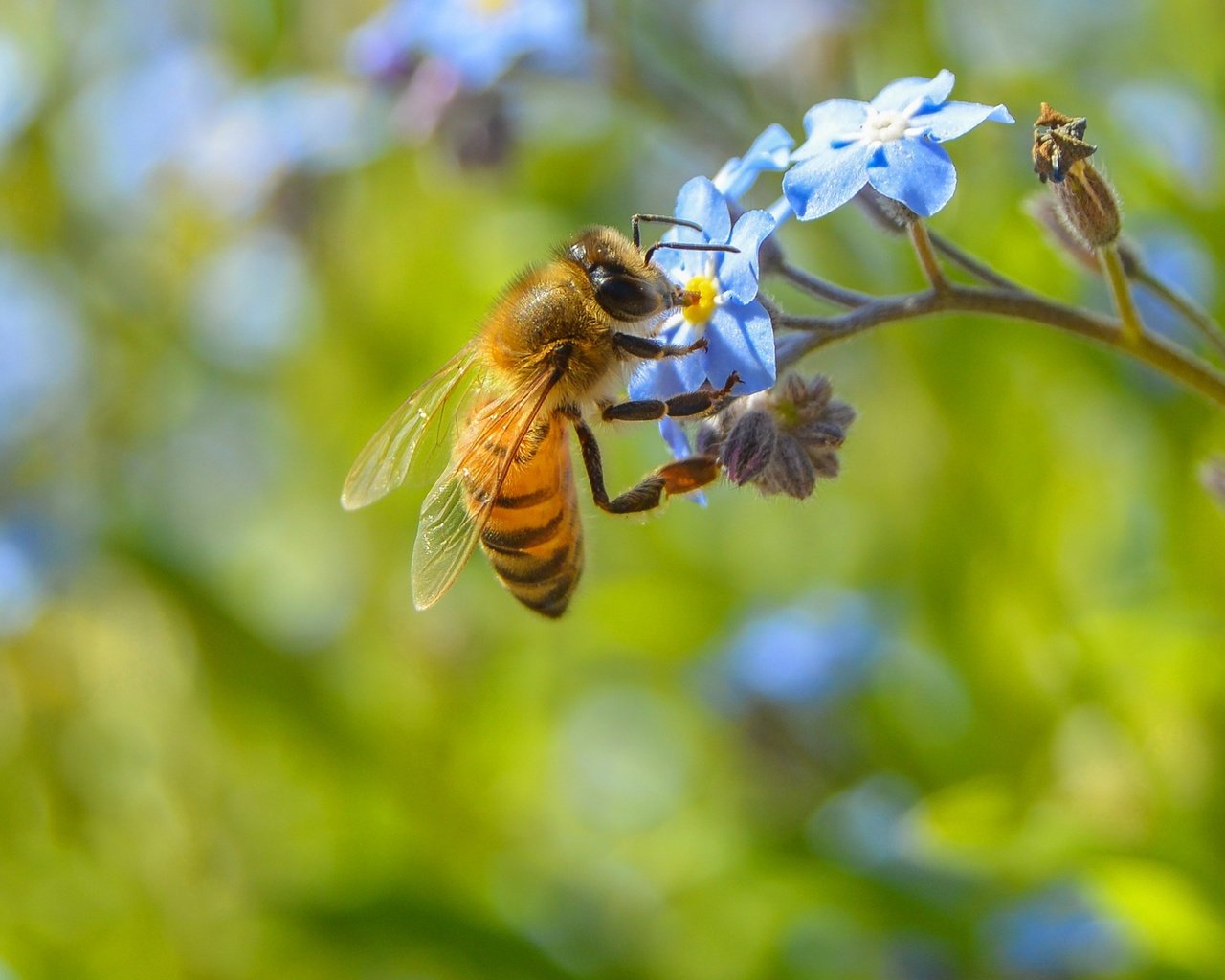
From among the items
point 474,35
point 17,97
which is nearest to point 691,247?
point 474,35

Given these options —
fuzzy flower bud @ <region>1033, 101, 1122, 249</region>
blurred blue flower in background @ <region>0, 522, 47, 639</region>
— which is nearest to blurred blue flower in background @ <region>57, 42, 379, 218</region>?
blurred blue flower in background @ <region>0, 522, 47, 639</region>

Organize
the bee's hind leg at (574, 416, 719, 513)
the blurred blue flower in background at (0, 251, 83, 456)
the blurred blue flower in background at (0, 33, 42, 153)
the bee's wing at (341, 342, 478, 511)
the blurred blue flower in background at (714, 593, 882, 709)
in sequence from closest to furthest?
the bee's hind leg at (574, 416, 719, 513)
the bee's wing at (341, 342, 478, 511)
the blurred blue flower in background at (714, 593, 882, 709)
the blurred blue flower in background at (0, 33, 42, 153)
the blurred blue flower in background at (0, 251, 83, 456)

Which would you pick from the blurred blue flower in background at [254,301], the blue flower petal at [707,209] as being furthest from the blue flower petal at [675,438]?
the blurred blue flower in background at [254,301]

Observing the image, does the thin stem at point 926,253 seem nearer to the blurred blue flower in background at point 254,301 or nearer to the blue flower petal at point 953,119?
the blue flower petal at point 953,119

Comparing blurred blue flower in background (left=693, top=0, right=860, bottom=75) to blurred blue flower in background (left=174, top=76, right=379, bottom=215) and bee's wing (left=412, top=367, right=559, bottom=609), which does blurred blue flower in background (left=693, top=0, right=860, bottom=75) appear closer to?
blurred blue flower in background (left=174, top=76, right=379, bottom=215)

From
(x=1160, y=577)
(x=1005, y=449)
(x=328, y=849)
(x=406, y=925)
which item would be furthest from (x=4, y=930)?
(x=1160, y=577)

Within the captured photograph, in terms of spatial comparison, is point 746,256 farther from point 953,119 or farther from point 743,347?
point 953,119

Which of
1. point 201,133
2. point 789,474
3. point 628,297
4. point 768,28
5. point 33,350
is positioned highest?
point 768,28
